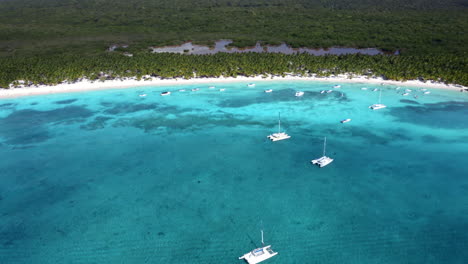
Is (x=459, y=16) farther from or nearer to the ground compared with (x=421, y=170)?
farther from the ground

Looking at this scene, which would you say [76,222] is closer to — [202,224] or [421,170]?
[202,224]

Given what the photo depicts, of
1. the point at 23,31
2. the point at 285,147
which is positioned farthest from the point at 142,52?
the point at 285,147

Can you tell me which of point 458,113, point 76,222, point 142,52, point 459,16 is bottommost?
point 76,222

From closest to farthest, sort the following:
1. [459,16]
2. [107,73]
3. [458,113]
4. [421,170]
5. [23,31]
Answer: [421,170]
[458,113]
[107,73]
[23,31]
[459,16]

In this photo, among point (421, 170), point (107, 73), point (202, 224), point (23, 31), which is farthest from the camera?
point (23, 31)

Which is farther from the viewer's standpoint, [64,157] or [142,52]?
[142,52]

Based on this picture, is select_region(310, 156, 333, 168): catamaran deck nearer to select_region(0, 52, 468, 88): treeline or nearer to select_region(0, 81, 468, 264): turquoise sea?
select_region(0, 81, 468, 264): turquoise sea
